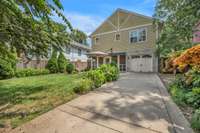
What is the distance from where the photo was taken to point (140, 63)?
17297 mm

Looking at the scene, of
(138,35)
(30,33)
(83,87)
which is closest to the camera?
(30,33)

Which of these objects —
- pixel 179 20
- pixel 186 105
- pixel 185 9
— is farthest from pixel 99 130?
pixel 179 20

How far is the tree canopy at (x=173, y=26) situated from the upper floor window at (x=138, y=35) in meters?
2.36

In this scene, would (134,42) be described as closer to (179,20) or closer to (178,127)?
(179,20)

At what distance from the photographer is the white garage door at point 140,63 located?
16766mm

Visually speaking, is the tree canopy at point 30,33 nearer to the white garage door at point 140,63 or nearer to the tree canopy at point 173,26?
the tree canopy at point 173,26

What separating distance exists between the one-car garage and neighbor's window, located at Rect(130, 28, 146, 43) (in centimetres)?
204

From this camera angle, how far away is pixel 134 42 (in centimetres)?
1802

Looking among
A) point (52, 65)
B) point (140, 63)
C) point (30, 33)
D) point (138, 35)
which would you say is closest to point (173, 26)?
point (138, 35)

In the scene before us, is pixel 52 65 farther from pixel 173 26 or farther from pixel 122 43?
pixel 173 26

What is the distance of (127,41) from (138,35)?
1.60 m

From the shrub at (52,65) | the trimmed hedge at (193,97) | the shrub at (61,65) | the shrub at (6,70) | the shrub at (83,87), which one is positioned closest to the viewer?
the trimmed hedge at (193,97)

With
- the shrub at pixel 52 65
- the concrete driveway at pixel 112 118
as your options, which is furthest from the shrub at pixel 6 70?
the concrete driveway at pixel 112 118

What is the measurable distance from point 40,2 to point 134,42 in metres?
17.0
